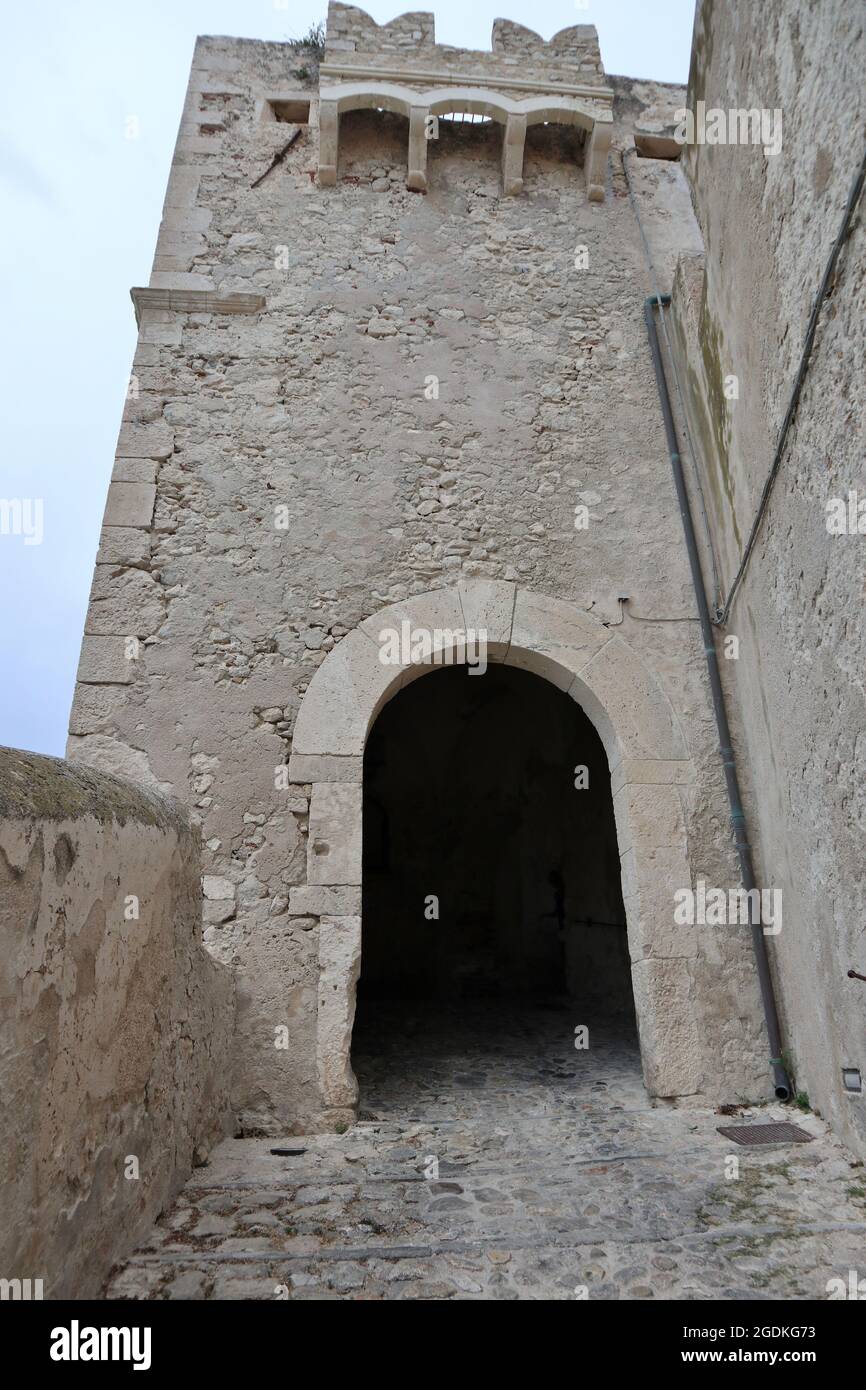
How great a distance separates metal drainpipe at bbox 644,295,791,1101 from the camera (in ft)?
12.1

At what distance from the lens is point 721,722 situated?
13.7 feet

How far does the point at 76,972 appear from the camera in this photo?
1896mm

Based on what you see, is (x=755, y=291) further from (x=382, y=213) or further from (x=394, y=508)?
(x=382, y=213)

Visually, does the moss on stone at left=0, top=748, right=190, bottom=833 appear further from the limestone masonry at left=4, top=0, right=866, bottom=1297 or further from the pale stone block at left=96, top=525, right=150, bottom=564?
the pale stone block at left=96, top=525, right=150, bottom=564

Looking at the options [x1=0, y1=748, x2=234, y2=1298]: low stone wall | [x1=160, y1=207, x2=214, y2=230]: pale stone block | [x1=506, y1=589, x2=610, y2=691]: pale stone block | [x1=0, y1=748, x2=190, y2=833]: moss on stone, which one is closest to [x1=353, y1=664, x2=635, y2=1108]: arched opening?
[x1=506, y1=589, x2=610, y2=691]: pale stone block

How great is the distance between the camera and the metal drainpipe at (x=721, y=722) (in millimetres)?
3674

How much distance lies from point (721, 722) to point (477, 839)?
201 inches

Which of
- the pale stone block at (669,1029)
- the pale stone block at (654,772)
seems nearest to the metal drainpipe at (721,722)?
the pale stone block at (654,772)

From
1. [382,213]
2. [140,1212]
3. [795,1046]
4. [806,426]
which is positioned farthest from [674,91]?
[140,1212]

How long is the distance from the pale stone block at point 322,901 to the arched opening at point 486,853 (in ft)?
11.2

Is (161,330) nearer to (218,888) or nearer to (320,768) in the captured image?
(320,768)

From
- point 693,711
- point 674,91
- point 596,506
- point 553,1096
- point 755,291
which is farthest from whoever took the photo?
point 674,91

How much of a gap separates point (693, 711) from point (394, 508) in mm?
1936

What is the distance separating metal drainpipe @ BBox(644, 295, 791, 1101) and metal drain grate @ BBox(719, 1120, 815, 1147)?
351 mm
